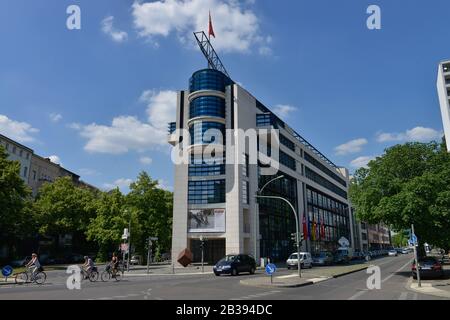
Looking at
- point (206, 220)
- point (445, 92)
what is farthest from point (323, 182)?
point (206, 220)

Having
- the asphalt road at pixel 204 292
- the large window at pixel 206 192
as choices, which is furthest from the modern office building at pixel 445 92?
the asphalt road at pixel 204 292

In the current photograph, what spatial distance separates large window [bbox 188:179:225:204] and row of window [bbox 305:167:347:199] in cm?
2881

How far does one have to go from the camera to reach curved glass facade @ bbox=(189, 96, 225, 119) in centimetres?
5416

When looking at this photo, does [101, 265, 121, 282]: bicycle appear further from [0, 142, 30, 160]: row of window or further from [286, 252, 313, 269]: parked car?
[0, 142, 30, 160]: row of window

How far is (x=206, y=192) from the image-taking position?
5338cm

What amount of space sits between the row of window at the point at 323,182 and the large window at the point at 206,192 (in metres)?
28.8

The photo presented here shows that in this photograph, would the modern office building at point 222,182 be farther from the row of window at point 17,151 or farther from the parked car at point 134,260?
the row of window at point 17,151

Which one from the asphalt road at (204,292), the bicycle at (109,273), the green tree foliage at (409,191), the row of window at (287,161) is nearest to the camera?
the asphalt road at (204,292)

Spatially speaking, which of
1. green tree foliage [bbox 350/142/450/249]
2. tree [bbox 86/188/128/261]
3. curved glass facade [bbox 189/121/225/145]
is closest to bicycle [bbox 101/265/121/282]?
green tree foliage [bbox 350/142/450/249]

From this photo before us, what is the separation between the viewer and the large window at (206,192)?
53000 millimetres

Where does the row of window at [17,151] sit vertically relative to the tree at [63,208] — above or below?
above

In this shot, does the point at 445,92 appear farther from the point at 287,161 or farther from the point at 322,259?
the point at 322,259

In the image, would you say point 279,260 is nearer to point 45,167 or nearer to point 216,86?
point 216,86

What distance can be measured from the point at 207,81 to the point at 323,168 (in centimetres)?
4611
